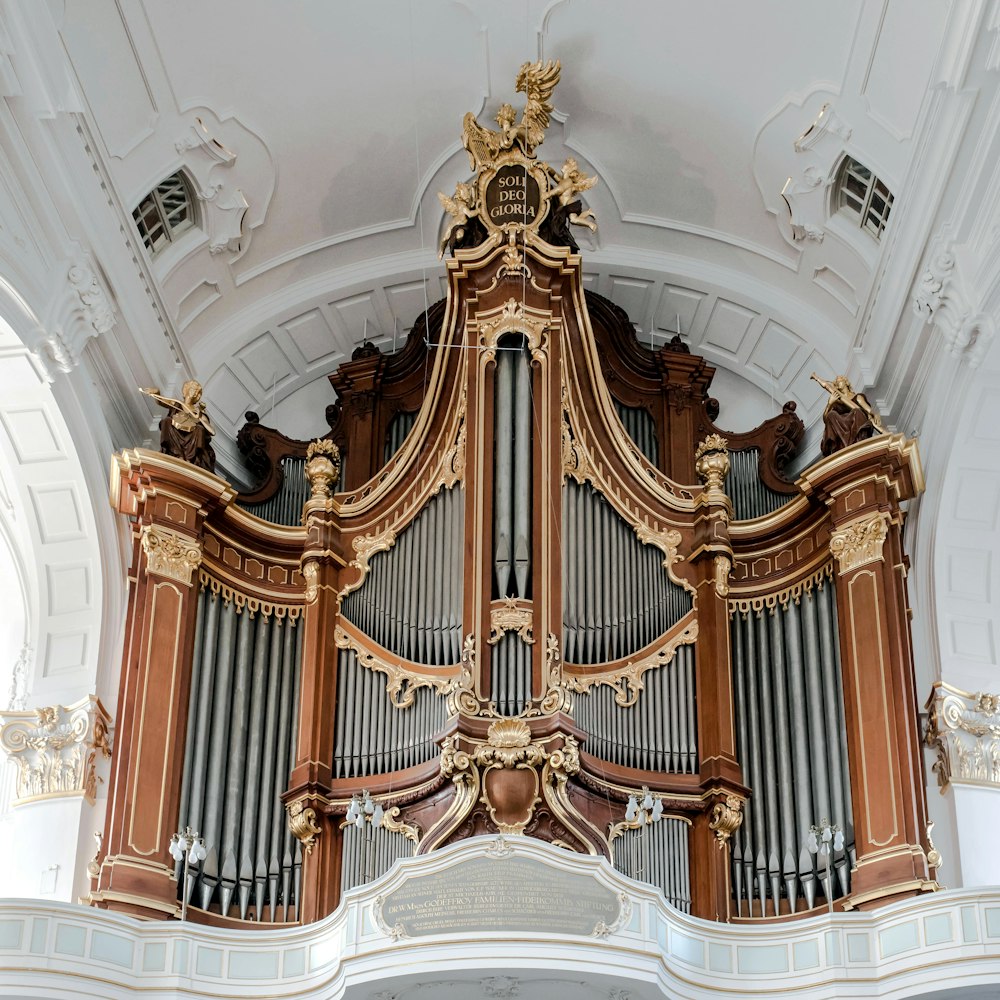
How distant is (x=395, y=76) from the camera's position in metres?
19.2

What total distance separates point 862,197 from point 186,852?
9.35m

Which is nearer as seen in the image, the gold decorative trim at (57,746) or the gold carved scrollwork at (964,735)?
the gold carved scrollwork at (964,735)

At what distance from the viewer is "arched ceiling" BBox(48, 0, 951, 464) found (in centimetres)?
1798

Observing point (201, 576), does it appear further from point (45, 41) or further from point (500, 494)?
point (45, 41)

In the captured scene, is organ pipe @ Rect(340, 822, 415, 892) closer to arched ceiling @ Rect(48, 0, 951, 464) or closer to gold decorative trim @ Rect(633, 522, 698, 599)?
gold decorative trim @ Rect(633, 522, 698, 599)

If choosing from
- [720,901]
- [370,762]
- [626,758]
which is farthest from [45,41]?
[720,901]

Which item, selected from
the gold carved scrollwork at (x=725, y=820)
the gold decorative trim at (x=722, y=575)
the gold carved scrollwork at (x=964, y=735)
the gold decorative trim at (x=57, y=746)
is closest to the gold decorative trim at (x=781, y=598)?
the gold decorative trim at (x=722, y=575)

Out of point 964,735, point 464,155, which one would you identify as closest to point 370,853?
point 964,735

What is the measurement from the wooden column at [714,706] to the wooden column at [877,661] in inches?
37.6

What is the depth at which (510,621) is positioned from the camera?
16844mm

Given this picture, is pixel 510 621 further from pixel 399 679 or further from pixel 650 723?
pixel 650 723

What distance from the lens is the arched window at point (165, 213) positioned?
1884 centimetres

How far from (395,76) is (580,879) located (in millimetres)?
8843

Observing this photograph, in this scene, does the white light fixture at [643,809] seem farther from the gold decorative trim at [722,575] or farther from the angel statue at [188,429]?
the angel statue at [188,429]
